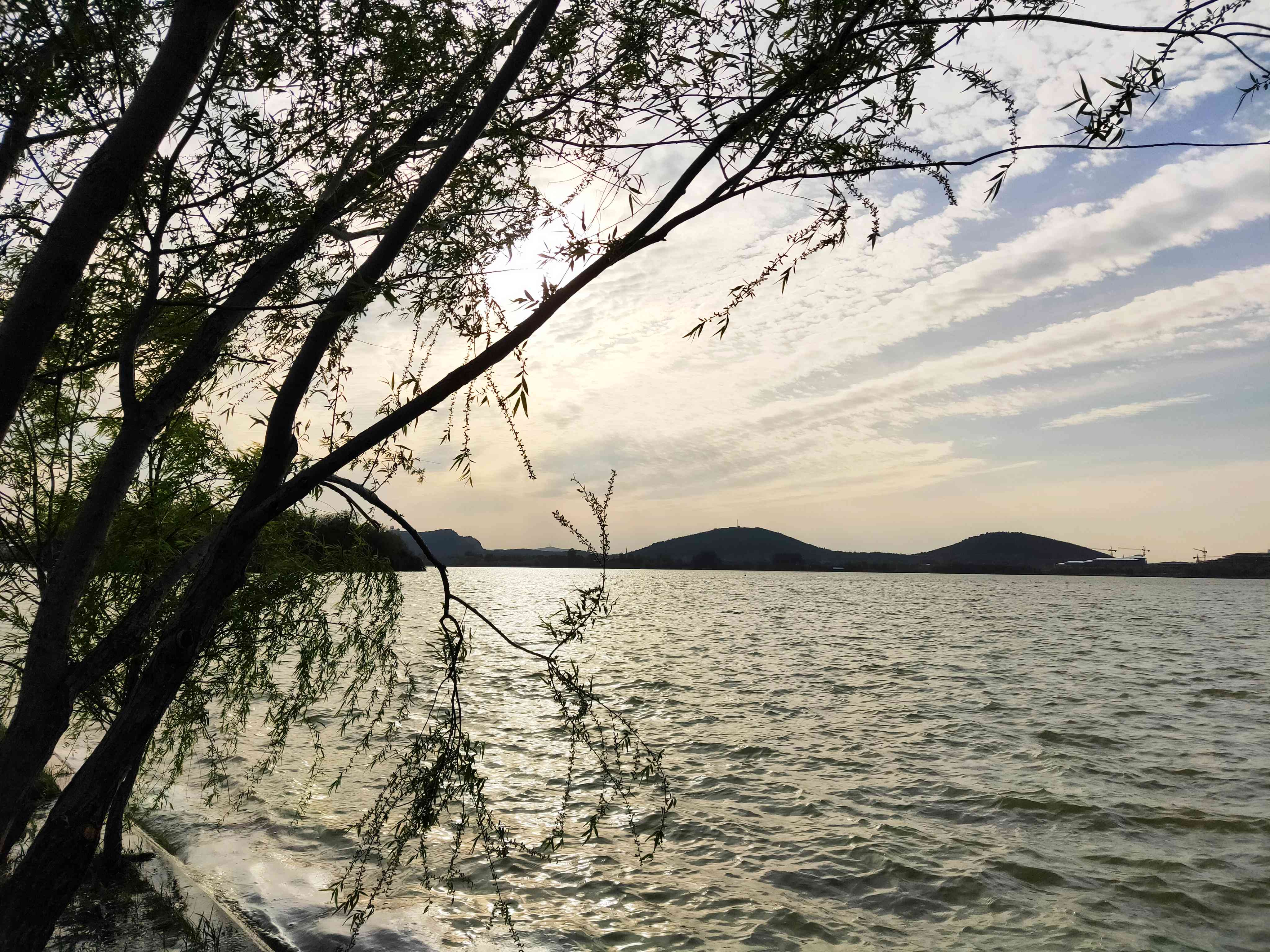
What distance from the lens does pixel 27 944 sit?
355cm

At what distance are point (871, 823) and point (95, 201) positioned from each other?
15.5 metres

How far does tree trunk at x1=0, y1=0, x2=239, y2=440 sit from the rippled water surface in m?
8.90

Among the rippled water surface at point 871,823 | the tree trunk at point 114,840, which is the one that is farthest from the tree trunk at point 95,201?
the rippled water surface at point 871,823

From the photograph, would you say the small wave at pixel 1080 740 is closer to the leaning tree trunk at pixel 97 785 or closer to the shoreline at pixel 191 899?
the shoreline at pixel 191 899

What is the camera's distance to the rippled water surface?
1068 centimetres

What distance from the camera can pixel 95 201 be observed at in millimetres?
3434

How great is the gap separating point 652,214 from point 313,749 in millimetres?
21965

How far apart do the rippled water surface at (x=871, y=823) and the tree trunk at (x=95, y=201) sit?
890 cm

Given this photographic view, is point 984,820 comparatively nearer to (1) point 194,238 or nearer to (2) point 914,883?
(2) point 914,883

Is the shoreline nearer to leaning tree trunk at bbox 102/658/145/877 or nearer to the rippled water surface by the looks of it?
leaning tree trunk at bbox 102/658/145/877

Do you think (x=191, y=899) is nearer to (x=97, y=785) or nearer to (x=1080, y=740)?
(x=97, y=785)

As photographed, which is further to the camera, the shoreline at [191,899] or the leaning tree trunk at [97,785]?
the shoreline at [191,899]

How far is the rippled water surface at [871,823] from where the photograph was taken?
1068 cm

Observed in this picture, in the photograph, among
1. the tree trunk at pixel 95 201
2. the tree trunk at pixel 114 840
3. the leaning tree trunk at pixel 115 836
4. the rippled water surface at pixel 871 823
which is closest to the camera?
the tree trunk at pixel 95 201
